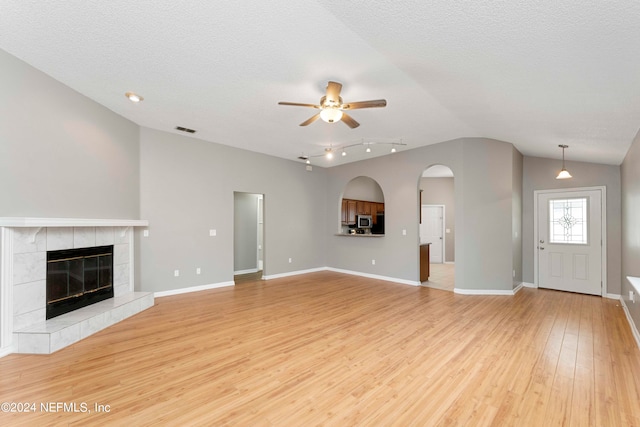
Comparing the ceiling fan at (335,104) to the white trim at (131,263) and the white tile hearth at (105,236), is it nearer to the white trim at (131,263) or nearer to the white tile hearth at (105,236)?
the white tile hearth at (105,236)

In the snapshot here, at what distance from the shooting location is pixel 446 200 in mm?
9711

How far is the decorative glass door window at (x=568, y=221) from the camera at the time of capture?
5.39 m

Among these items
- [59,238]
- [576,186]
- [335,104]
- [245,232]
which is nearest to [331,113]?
[335,104]

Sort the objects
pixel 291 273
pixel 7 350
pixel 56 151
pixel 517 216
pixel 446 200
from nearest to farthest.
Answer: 1. pixel 7 350
2. pixel 56 151
3. pixel 517 216
4. pixel 291 273
5. pixel 446 200

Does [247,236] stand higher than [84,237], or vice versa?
[84,237]

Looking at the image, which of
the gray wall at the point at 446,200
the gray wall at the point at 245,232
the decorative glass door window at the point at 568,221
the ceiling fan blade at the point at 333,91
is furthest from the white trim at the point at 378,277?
the ceiling fan blade at the point at 333,91

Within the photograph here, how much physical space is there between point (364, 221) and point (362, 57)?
261 inches

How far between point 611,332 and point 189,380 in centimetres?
486

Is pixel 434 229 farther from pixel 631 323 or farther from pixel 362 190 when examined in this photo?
pixel 631 323

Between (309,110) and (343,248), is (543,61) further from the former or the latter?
(343,248)

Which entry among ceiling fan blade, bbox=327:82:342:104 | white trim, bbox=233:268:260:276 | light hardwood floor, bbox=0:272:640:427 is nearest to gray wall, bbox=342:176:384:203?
white trim, bbox=233:268:260:276

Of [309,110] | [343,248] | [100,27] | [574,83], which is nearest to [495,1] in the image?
[574,83]

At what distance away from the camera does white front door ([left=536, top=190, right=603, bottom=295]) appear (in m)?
5.23

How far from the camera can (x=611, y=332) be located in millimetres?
3508
